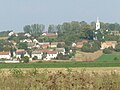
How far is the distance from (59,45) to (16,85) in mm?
91593

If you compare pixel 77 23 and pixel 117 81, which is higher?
pixel 77 23

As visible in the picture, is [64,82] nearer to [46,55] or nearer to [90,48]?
[90,48]

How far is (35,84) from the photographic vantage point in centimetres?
926

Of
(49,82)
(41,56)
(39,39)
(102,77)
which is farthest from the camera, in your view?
(39,39)

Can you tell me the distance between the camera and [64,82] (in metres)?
9.20

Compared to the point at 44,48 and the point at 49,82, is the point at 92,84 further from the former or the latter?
the point at 44,48

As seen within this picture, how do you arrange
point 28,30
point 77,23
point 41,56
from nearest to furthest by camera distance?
point 41,56, point 77,23, point 28,30

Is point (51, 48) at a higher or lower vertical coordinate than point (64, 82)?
higher

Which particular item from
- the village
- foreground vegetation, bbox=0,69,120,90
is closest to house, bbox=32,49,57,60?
the village

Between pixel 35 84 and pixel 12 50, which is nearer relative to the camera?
pixel 35 84

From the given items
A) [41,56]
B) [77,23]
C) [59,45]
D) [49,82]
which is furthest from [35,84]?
[77,23]

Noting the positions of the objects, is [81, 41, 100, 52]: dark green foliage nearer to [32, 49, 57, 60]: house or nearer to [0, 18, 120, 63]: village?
[0, 18, 120, 63]: village

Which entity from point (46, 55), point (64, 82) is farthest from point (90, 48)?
point (64, 82)

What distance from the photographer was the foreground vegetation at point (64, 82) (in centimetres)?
909
